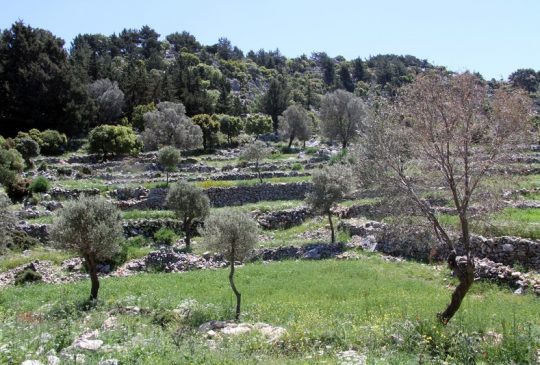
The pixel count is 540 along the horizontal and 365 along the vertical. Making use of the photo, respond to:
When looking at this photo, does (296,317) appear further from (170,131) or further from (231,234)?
(170,131)

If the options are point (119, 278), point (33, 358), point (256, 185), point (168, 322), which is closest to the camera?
point (33, 358)

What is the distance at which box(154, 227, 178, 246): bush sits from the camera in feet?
108

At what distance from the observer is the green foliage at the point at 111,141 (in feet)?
190

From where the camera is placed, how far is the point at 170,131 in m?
65.6

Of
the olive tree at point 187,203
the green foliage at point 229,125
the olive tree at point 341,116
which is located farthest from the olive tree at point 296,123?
the olive tree at point 187,203

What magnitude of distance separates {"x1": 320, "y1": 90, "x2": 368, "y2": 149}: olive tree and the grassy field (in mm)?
49563

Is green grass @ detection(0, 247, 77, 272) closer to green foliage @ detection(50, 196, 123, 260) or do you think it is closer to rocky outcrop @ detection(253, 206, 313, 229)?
green foliage @ detection(50, 196, 123, 260)

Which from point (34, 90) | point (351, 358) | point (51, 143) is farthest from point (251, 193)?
point (34, 90)

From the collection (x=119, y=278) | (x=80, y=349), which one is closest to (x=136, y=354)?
(x=80, y=349)

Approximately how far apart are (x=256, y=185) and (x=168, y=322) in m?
28.3

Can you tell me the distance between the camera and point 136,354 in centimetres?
990

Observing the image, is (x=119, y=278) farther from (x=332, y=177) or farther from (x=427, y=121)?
(x=427, y=121)

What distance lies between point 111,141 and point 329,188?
3587 centimetres

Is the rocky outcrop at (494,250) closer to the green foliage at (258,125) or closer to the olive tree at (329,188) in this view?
the olive tree at (329,188)
